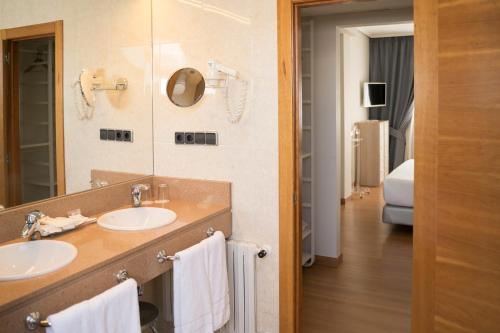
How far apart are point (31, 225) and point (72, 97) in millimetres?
719

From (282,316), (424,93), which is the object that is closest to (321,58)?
(424,93)

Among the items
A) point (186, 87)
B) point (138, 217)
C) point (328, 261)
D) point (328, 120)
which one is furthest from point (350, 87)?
point (138, 217)

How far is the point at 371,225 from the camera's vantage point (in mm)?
5426

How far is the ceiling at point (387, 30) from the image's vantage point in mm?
7257

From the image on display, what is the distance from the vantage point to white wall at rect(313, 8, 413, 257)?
13.2 ft

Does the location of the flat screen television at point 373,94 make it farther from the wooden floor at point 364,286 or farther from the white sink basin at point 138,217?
the white sink basin at point 138,217

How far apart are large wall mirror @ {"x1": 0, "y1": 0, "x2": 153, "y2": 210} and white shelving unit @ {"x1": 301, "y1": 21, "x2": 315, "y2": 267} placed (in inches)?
66.3

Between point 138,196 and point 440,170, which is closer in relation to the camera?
point 440,170

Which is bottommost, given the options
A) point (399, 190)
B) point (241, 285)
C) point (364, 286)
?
point (364, 286)

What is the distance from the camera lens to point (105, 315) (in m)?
1.56

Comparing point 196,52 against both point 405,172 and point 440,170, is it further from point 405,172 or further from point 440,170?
point 405,172

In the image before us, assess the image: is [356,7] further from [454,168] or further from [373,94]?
[373,94]

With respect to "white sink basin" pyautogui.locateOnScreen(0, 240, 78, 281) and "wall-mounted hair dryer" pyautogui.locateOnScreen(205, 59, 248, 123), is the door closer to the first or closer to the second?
"wall-mounted hair dryer" pyautogui.locateOnScreen(205, 59, 248, 123)

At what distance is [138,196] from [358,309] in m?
1.79
